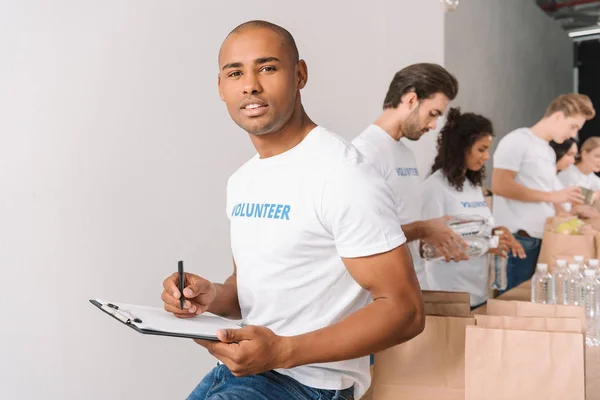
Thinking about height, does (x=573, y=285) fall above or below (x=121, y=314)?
below

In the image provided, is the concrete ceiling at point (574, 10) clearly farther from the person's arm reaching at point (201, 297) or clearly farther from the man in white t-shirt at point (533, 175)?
the person's arm reaching at point (201, 297)

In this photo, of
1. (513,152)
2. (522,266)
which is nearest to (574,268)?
(522,266)

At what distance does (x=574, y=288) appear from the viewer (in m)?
2.30

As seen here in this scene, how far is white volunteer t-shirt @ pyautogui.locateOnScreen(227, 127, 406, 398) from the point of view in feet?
3.67

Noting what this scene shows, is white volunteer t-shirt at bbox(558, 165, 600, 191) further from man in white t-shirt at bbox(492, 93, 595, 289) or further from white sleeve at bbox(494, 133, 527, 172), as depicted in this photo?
white sleeve at bbox(494, 133, 527, 172)

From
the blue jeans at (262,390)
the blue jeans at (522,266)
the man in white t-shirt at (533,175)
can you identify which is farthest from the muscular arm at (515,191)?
the blue jeans at (262,390)

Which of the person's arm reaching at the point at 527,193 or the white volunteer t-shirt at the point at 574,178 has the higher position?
the person's arm reaching at the point at 527,193

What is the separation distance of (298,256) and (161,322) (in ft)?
0.93

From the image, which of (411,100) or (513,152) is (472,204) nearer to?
(411,100)

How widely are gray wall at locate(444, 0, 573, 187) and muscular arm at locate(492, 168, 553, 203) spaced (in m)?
0.91

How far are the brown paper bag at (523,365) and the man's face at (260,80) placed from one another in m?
0.63

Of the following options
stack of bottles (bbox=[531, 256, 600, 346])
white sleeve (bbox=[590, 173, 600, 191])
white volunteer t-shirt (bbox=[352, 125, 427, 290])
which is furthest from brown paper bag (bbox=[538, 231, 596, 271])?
white sleeve (bbox=[590, 173, 600, 191])

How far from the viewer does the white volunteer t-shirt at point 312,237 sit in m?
1.12

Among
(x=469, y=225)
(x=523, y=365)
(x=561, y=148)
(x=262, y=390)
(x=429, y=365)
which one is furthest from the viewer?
(x=561, y=148)
